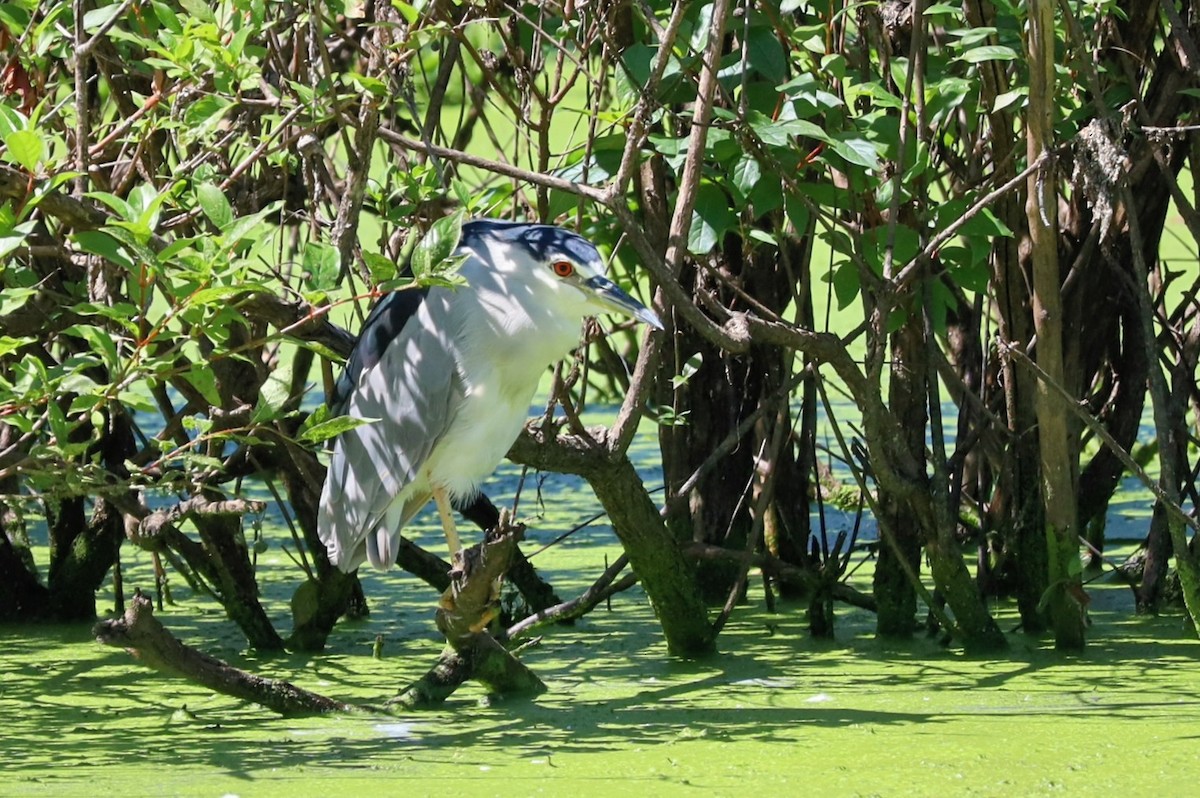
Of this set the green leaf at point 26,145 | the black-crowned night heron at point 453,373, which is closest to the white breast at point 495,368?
the black-crowned night heron at point 453,373

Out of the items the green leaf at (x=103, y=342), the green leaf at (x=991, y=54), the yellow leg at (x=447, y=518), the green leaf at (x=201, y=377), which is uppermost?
the green leaf at (x=991, y=54)

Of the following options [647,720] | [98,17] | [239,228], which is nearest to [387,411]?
[647,720]

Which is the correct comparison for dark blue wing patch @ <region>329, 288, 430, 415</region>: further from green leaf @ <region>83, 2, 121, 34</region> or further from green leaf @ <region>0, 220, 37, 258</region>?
green leaf @ <region>0, 220, 37, 258</region>

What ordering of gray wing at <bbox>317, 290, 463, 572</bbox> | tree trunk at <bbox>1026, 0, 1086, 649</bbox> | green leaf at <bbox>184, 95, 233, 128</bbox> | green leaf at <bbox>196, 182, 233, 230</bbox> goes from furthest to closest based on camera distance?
gray wing at <bbox>317, 290, 463, 572</bbox>
tree trunk at <bbox>1026, 0, 1086, 649</bbox>
green leaf at <bbox>184, 95, 233, 128</bbox>
green leaf at <bbox>196, 182, 233, 230</bbox>

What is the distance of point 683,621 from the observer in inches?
144

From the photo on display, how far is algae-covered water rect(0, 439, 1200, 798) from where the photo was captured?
270 centimetres

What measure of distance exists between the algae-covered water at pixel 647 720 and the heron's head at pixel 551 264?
0.79 meters

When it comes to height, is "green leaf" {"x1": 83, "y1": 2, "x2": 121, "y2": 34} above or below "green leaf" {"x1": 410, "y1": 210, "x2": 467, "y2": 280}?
above

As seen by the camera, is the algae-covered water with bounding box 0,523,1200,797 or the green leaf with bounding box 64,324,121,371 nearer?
the green leaf with bounding box 64,324,121,371

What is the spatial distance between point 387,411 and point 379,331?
17cm

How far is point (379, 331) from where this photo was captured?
335cm

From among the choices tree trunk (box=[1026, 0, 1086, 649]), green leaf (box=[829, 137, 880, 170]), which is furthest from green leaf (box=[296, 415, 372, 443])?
tree trunk (box=[1026, 0, 1086, 649])

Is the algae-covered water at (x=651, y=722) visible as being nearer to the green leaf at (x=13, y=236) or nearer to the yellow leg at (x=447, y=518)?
the yellow leg at (x=447, y=518)

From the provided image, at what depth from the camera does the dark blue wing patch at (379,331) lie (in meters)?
3.28
